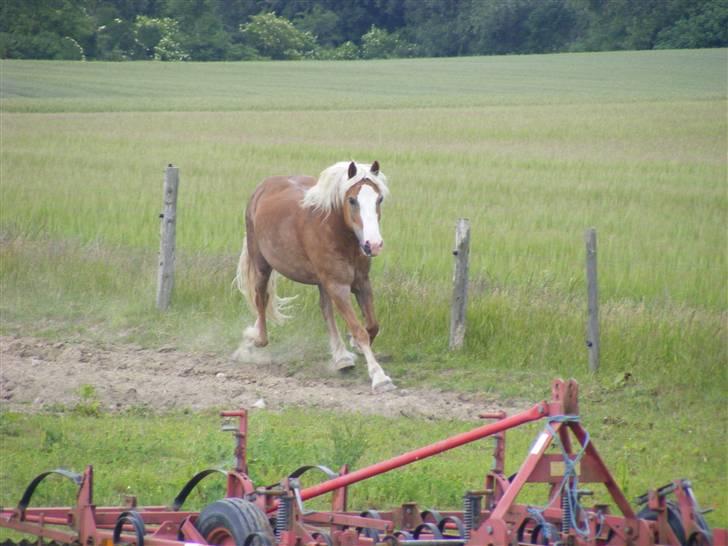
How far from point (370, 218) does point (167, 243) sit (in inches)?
160

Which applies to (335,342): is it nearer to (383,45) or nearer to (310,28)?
(310,28)

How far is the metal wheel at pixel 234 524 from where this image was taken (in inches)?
219

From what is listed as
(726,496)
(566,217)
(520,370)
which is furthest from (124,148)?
(726,496)

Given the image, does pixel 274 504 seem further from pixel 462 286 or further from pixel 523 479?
pixel 462 286

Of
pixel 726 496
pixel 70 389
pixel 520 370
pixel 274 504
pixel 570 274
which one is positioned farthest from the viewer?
pixel 570 274

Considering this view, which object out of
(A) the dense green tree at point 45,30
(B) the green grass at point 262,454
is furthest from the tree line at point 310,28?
(B) the green grass at point 262,454

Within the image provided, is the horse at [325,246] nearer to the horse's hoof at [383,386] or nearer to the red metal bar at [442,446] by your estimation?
the horse's hoof at [383,386]

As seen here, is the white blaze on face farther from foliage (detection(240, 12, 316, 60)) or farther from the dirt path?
foliage (detection(240, 12, 316, 60))

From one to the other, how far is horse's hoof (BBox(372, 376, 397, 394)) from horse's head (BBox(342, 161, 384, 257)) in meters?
1.12

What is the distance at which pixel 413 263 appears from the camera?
15.8 metres

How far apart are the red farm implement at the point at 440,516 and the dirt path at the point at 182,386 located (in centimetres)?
418

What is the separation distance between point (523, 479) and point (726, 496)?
3.33 meters

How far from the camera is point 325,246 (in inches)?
475

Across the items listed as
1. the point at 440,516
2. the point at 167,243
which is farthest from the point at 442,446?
the point at 167,243
